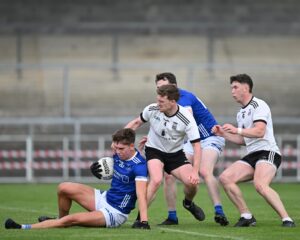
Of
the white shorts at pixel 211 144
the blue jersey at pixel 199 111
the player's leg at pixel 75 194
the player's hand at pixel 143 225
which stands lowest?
the player's hand at pixel 143 225

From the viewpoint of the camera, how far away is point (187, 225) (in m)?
12.9

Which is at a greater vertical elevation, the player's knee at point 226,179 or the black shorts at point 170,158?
the black shorts at point 170,158

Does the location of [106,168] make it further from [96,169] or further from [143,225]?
[143,225]

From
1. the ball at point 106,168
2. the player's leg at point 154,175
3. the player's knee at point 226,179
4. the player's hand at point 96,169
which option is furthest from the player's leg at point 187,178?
the player's hand at point 96,169

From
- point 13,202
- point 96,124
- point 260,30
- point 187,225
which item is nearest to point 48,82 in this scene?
point 96,124

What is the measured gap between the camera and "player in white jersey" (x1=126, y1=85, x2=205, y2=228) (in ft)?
39.8

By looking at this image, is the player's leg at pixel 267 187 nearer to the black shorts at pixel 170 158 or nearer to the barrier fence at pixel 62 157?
the black shorts at pixel 170 158

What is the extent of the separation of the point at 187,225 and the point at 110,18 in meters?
17.8

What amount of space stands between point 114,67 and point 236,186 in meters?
15.8

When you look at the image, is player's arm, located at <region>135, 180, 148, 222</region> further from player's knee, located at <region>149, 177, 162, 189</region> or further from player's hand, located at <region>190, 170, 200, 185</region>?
player's hand, located at <region>190, 170, 200, 185</region>

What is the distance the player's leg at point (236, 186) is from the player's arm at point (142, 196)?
4.67ft

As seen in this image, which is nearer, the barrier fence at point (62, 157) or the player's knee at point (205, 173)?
the player's knee at point (205, 173)

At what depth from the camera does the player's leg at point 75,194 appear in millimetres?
11742

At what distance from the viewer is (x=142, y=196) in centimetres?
1140
